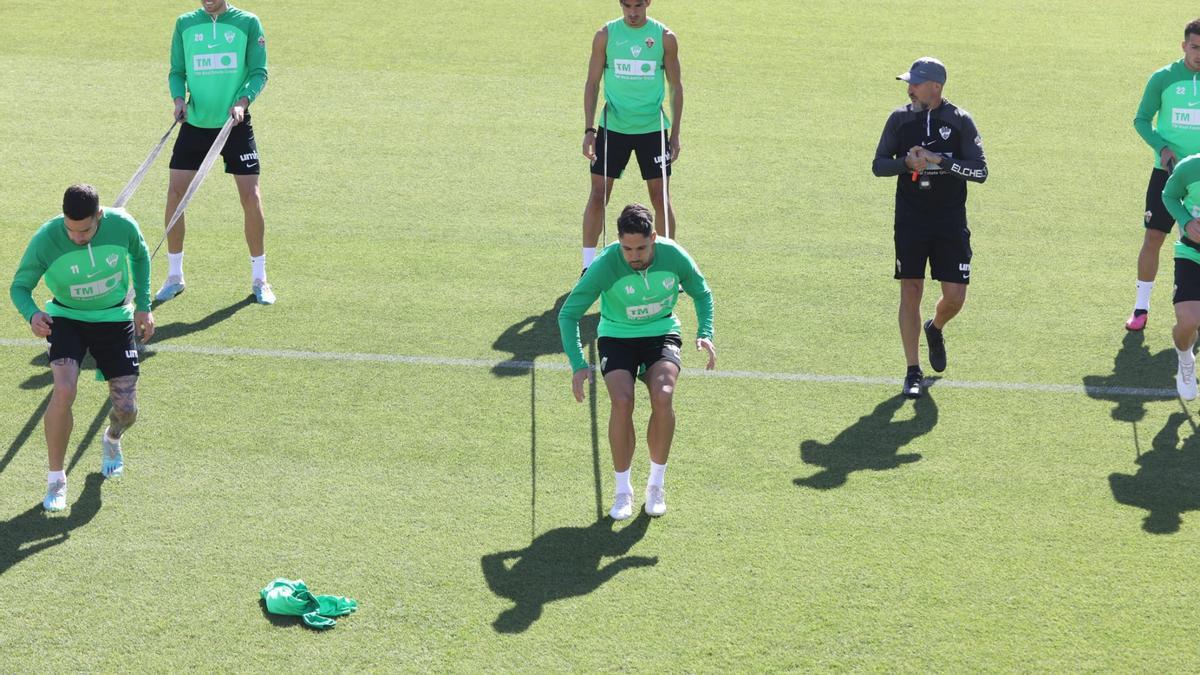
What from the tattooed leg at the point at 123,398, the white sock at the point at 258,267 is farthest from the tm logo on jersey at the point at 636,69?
the tattooed leg at the point at 123,398

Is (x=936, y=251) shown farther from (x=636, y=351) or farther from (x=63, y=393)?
(x=63, y=393)

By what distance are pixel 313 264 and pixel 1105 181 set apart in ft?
26.6

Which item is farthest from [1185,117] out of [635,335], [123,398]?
[123,398]

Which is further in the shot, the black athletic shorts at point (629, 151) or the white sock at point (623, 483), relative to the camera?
the black athletic shorts at point (629, 151)

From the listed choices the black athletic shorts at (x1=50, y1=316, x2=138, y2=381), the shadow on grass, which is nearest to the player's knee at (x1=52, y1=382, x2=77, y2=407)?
the black athletic shorts at (x1=50, y1=316, x2=138, y2=381)

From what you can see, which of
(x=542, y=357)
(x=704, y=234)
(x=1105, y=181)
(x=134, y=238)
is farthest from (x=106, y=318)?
(x=1105, y=181)

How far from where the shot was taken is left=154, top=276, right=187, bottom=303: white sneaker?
414 inches

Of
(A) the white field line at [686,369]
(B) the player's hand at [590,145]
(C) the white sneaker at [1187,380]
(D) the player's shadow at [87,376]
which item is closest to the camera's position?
(D) the player's shadow at [87,376]

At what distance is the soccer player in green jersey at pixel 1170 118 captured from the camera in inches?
377

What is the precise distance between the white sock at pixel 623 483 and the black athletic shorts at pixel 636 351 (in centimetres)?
54

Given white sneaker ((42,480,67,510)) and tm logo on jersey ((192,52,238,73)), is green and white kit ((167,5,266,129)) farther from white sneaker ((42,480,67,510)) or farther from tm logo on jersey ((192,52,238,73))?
white sneaker ((42,480,67,510))

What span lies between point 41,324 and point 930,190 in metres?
5.49

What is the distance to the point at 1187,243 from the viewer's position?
859 cm

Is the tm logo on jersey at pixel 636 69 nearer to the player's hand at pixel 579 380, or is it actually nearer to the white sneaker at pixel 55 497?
the player's hand at pixel 579 380
